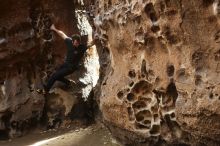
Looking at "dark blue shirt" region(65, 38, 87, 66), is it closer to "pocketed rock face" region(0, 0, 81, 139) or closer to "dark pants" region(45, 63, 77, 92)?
"dark pants" region(45, 63, 77, 92)

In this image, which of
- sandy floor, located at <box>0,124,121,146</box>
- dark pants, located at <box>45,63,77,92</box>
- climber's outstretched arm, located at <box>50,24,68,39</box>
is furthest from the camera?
climber's outstretched arm, located at <box>50,24,68,39</box>

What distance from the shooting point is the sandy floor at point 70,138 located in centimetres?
627

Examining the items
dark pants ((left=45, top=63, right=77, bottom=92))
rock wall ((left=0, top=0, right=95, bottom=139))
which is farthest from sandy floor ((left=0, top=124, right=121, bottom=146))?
dark pants ((left=45, top=63, right=77, bottom=92))

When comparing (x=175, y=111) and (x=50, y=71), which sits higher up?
(x=50, y=71)

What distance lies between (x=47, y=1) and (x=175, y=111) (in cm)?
484

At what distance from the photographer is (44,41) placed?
834cm

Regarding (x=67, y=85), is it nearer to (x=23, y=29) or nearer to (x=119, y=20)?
(x=23, y=29)

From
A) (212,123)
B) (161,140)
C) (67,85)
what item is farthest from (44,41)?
(212,123)

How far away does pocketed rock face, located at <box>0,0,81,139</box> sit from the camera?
8320 millimetres

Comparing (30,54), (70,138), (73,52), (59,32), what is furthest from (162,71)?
(30,54)

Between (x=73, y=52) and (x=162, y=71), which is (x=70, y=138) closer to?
(x=73, y=52)

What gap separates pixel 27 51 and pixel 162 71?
14.4 feet

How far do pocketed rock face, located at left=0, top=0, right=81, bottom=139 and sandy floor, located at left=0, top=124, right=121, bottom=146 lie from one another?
1.53 ft

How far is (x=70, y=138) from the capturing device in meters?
6.87
